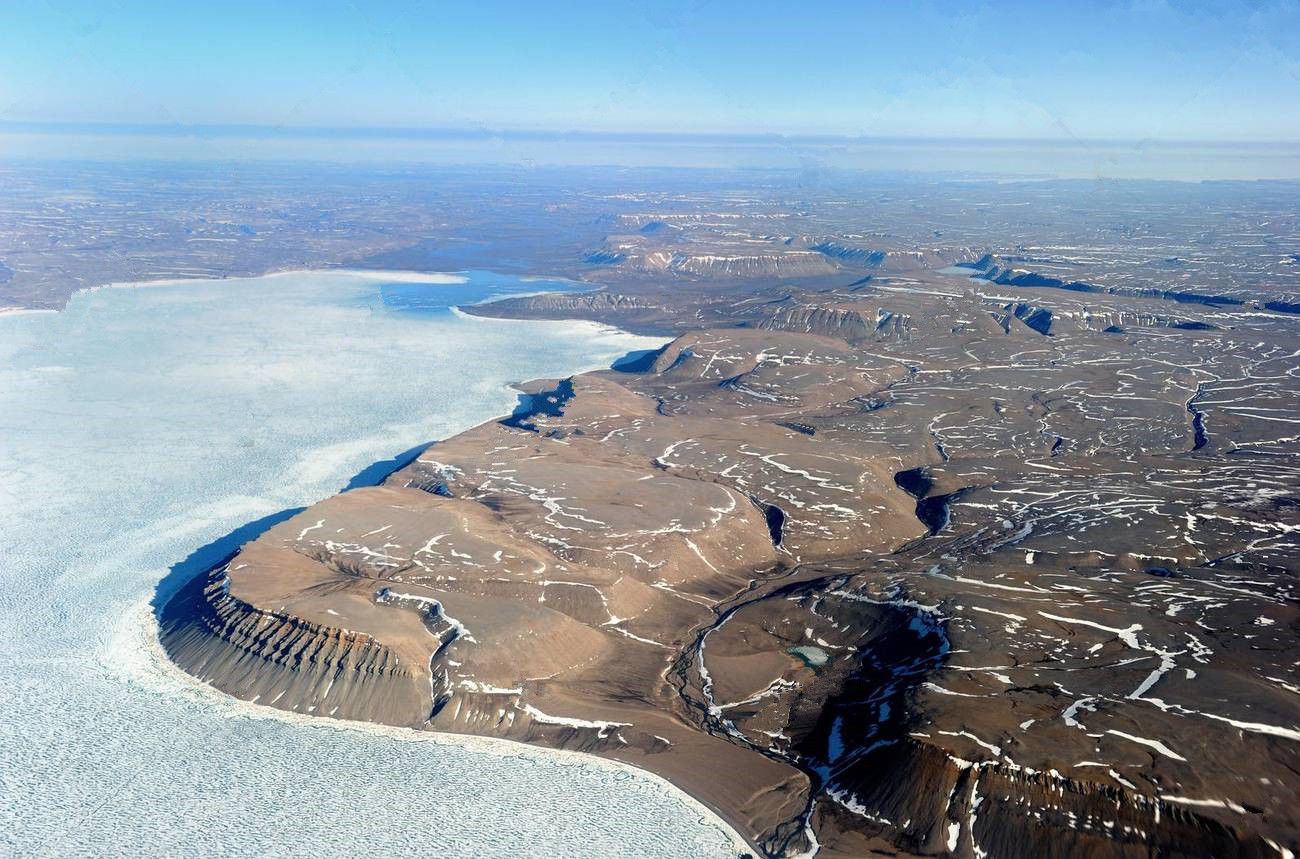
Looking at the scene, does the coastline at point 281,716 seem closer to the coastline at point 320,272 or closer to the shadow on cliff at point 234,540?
the shadow on cliff at point 234,540

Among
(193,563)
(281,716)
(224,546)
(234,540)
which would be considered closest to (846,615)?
(281,716)

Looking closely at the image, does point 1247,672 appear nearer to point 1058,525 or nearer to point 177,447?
point 1058,525

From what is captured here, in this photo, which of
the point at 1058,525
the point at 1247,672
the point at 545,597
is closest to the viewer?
the point at 1247,672

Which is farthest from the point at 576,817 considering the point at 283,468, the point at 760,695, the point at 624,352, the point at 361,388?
the point at 624,352

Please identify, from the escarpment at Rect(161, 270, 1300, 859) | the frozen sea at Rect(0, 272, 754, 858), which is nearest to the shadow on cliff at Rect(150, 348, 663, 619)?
the frozen sea at Rect(0, 272, 754, 858)

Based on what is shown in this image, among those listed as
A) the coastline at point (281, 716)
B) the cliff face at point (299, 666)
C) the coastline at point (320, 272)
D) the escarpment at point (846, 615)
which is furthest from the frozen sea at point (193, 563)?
the coastline at point (320, 272)

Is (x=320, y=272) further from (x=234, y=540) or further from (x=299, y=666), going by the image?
(x=299, y=666)
